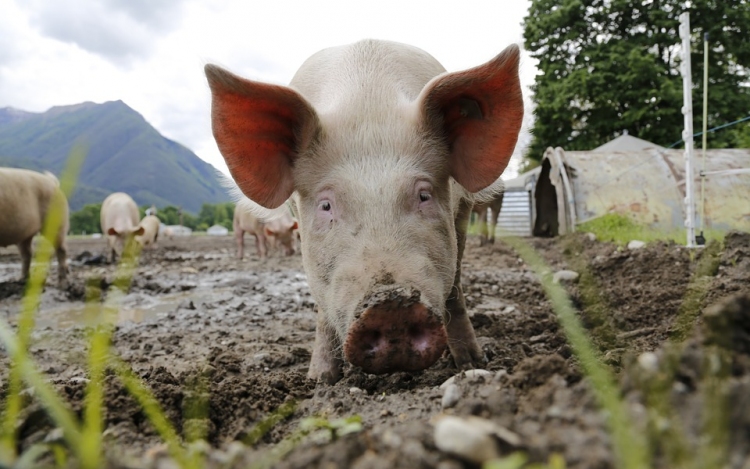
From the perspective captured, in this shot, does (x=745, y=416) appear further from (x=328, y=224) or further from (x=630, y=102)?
(x=630, y=102)

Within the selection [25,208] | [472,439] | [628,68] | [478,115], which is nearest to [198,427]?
[472,439]

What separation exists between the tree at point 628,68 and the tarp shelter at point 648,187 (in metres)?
12.5

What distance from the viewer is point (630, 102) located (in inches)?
942

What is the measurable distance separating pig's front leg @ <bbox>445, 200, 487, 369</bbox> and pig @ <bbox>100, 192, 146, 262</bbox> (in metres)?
13.0

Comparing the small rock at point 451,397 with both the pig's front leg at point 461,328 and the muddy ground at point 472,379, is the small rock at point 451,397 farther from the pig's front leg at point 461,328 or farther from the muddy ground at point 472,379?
the pig's front leg at point 461,328

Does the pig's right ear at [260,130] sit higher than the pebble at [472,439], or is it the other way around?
the pig's right ear at [260,130]

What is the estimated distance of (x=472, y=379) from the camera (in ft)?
5.82

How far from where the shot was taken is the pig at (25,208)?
7.84m

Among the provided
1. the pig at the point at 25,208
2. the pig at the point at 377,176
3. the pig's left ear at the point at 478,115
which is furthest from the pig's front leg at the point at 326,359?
the pig at the point at 25,208

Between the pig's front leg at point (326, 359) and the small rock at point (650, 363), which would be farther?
the pig's front leg at point (326, 359)

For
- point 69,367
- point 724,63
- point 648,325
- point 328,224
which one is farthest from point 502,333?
point 724,63

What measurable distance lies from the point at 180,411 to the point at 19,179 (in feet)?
25.9

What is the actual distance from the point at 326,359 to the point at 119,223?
14.8 meters

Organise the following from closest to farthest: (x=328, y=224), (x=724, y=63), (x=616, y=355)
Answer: (x=616, y=355) → (x=328, y=224) → (x=724, y=63)
